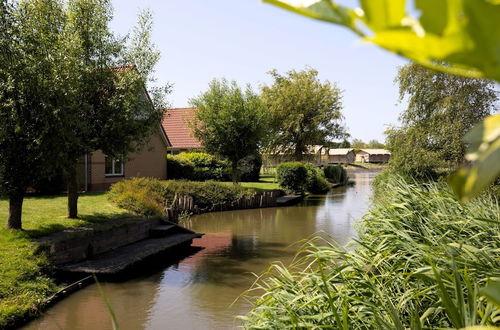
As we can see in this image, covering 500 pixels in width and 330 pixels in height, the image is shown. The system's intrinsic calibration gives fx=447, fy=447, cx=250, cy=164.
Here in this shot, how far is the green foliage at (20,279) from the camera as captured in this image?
6.75 metres

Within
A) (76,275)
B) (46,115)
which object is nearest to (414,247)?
(76,275)

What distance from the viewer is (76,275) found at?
8.80 meters

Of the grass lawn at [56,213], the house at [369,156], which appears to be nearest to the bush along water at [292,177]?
the grass lawn at [56,213]

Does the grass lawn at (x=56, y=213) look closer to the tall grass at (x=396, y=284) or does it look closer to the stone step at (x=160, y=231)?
the stone step at (x=160, y=231)

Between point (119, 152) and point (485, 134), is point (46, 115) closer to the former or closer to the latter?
point (119, 152)

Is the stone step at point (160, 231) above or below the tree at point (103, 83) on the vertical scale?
below

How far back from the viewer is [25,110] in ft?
29.7

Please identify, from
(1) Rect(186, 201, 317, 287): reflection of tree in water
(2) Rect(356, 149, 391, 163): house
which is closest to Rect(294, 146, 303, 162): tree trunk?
(1) Rect(186, 201, 317, 287): reflection of tree in water

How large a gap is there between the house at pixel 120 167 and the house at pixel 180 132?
533 cm

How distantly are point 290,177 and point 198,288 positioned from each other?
61.3 ft

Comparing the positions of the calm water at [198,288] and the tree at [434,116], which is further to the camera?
the tree at [434,116]

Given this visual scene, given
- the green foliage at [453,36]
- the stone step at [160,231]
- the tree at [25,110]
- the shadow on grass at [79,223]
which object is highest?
the tree at [25,110]

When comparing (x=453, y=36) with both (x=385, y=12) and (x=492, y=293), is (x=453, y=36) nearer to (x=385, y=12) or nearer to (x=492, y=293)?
(x=385, y=12)

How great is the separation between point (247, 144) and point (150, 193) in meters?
8.16
